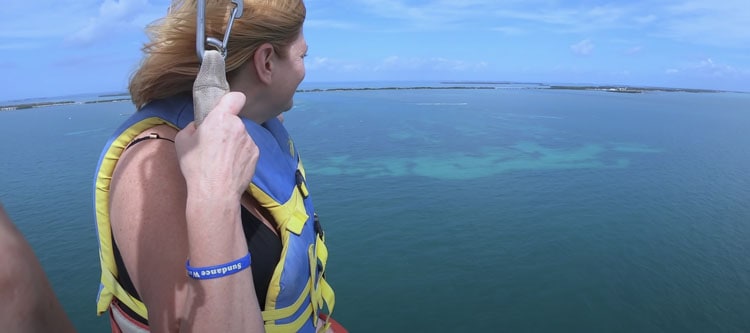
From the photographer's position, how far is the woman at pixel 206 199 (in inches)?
34.2

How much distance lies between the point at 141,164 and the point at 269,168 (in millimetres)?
474

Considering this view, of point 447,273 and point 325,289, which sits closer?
point 325,289

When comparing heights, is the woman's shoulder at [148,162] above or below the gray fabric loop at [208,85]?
below

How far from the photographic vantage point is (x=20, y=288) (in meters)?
0.89

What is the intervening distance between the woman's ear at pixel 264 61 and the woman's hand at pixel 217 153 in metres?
0.34

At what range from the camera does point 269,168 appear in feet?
4.77

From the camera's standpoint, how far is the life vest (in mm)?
1111

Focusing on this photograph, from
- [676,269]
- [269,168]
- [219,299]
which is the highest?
[269,168]

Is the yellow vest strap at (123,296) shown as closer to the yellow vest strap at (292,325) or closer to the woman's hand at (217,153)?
the yellow vest strap at (292,325)

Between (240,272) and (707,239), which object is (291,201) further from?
(707,239)

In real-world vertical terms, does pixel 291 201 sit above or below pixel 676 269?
above

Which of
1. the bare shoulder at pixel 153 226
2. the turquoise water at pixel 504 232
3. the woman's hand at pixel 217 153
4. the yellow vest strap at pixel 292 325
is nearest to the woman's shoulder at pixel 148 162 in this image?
the bare shoulder at pixel 153 226

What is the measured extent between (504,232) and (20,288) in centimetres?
1519

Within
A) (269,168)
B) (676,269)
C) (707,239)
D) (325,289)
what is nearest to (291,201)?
(269,168)
